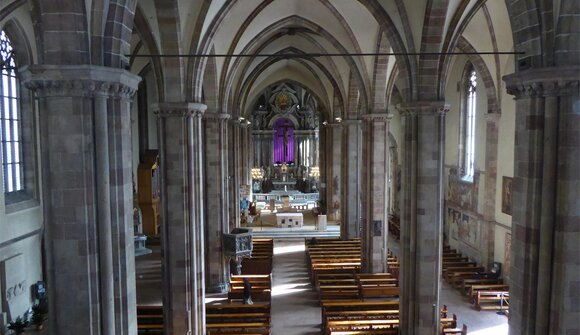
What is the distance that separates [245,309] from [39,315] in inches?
279

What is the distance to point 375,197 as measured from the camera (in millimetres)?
20047

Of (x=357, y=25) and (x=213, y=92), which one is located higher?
(x=357, y=25)

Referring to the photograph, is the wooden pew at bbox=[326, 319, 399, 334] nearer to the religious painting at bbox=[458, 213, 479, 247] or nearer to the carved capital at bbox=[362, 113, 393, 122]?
the carved capital at bbox=[362, 113, 393, 122]

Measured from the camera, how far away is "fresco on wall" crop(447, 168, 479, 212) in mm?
22219

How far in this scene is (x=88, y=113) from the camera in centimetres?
670

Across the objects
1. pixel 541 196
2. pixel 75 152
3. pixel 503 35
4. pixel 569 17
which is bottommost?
pixel 541 196

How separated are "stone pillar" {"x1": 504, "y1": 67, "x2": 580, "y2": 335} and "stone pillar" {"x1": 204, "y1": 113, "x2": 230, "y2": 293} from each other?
13561 mm

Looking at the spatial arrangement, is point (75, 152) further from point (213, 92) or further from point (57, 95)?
point (213, 92)

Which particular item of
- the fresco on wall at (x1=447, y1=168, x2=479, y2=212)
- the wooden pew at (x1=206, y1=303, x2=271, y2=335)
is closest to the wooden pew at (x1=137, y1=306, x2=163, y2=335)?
the wooden pew at (x1=206, y1=303, x2=271, y2=335)

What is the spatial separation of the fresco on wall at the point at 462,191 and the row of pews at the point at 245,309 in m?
10.3

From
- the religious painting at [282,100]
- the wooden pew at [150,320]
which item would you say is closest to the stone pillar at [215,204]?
the wooden pew at [150,320]

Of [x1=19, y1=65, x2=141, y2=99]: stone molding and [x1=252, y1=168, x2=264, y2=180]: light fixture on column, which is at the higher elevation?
[x1=19, y1=65, x2=141, y2=99]: stone molding

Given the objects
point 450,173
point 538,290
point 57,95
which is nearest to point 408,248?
point 538,290

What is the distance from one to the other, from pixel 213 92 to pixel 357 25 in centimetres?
639
